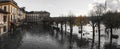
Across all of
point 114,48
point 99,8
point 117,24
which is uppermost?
point 99,8

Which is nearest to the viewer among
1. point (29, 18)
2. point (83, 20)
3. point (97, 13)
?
point (97, 13)

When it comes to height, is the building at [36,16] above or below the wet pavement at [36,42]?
above

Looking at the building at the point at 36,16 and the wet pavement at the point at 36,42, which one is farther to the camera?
the building at the point at 36,16

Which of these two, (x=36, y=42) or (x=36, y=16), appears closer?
(x=36, y=42)

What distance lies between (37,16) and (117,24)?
15031 centimetres

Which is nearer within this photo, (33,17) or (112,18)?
(112,18)

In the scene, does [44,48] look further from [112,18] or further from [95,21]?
[95,21]

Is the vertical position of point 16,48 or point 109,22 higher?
point 109,22

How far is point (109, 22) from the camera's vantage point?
1746 inches

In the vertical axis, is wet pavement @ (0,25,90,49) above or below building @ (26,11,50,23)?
below

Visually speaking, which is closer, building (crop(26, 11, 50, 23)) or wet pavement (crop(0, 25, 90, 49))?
wet pavement (crop(0, 25, 90, 49))

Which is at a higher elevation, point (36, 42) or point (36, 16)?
point (36, 16)

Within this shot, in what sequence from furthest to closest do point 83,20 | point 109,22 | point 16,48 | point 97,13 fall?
point 83,20 → point 97,13 → point 109,22 → point 16,48

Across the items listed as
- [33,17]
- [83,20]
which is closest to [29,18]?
[33,17]
